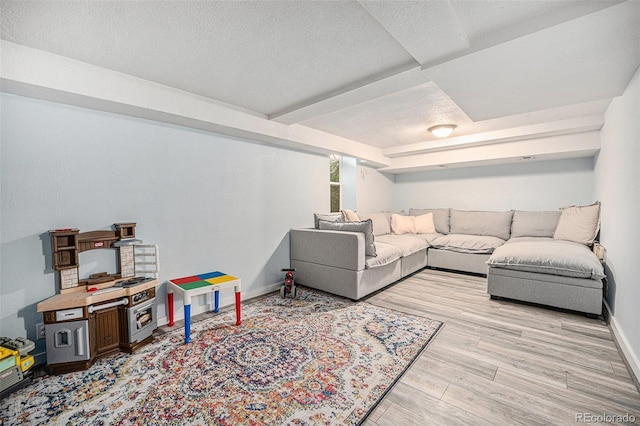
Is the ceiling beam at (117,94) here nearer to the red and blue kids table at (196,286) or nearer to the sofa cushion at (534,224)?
the red and blue kids table at (196,286)

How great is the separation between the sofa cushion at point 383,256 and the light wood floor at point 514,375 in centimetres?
68

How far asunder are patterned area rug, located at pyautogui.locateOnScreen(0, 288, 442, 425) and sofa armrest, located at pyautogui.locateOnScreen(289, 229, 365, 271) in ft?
2.41

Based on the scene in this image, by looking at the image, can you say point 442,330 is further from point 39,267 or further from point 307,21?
point 39,267

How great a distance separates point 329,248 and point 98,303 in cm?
225

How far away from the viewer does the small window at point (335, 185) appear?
512 cm

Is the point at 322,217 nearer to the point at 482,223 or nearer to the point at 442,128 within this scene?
the point at 442,128

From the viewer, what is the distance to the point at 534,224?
4.49 meters

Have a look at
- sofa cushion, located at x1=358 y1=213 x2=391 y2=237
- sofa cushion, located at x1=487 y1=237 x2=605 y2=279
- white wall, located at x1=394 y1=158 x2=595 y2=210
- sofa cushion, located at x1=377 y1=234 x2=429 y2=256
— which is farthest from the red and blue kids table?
white wall, located at x1=394 y1=158 x2=595 y2=210

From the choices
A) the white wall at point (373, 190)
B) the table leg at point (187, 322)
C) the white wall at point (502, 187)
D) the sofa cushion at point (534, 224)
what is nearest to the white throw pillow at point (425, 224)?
the white wall at point (502, 187)

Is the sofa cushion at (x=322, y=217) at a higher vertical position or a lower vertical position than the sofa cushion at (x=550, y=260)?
higher

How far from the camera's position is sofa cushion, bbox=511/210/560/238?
172 inches

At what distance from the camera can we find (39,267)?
2043mm

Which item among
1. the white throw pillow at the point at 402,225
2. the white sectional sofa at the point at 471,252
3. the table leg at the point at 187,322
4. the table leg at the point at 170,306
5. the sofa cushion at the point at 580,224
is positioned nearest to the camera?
the table leg at the point at 187,322

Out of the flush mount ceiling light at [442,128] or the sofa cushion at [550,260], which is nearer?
the sofa cushion at [550,260]
